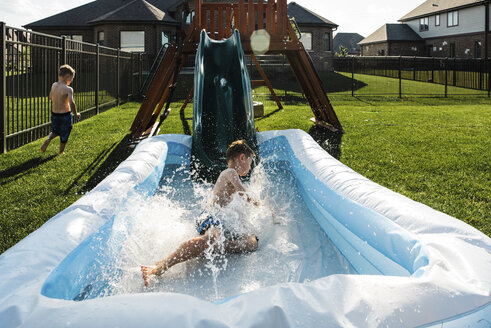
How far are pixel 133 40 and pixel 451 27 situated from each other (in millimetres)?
24417

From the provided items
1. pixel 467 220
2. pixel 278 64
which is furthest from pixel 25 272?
pixel 278 64

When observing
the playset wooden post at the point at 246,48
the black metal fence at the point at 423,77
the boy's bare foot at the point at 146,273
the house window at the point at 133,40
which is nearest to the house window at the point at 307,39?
Answer: the black metal fence at the point at 423,77

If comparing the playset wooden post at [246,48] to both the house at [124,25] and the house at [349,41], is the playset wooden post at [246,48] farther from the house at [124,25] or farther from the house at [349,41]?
the house at [349,41]

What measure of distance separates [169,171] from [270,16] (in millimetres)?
4316

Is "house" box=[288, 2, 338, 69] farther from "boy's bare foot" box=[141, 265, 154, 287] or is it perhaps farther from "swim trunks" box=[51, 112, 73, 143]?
"boy's bare foot" box=[141, 265, 154, 287]

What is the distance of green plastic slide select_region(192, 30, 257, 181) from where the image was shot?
19.1 ft

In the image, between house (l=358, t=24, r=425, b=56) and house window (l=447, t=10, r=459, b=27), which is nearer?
house window (l=447, t=10, r=459, b=27)

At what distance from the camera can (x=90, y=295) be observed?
2.58 metres

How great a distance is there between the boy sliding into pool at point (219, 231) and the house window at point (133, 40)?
23871mm

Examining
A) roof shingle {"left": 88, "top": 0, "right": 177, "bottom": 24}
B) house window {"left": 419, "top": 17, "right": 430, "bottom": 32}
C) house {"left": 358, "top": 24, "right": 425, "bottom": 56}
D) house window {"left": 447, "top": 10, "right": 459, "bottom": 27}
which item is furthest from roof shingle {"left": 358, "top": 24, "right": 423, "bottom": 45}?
roof shingle {"left": 88, "top": 0, "right": 177, "bottom": 24}

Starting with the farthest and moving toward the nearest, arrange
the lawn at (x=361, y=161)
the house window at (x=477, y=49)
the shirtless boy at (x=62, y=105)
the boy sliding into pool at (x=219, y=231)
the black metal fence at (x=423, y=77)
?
the house window at (x=477, y=49), the black metal fence at (x=423, y=77), the shirtless boy at (x=62, y=105), the lawn at (x=361, y=161), the boy sliding into pool at (x=219, y=231)

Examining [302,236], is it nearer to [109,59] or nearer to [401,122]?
[401,122]

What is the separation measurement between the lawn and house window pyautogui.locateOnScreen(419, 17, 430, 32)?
2889cm

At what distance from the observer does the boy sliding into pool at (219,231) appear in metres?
2.88
